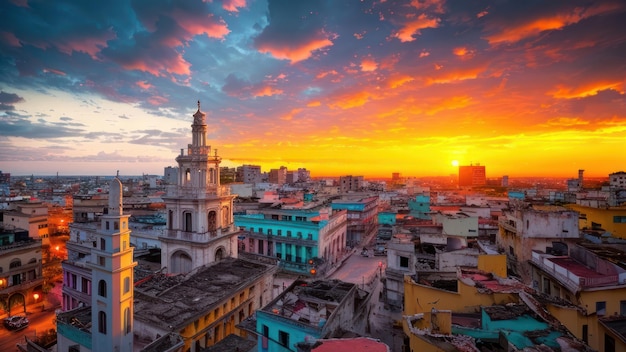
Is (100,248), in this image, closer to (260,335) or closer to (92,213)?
(260,335)

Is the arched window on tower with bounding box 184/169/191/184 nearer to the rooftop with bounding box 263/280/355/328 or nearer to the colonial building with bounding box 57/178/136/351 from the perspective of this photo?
the colonial building with bounding box 57/178/136/351

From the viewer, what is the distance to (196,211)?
29.2m

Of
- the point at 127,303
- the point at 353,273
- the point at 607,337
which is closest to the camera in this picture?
the point at 607,337

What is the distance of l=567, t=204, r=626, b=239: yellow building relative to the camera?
120ft

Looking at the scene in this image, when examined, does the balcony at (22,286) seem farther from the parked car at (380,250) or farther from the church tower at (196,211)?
the parked car at (380,250)

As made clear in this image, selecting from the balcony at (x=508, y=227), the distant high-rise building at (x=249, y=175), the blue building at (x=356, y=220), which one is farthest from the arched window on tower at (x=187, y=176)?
the distant high-rise building at (x=249, y=175)

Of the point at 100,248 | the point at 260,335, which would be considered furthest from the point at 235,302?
the point at 100,248

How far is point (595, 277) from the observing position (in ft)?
68.9

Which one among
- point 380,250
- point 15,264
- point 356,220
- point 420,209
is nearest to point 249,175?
point 356,220

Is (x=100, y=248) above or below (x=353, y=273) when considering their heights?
above

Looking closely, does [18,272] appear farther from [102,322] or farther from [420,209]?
[420,209]

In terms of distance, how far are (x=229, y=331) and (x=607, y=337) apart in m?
22.0

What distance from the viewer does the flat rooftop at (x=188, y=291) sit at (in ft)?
64.2

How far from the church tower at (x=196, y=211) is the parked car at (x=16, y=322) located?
548 inches
